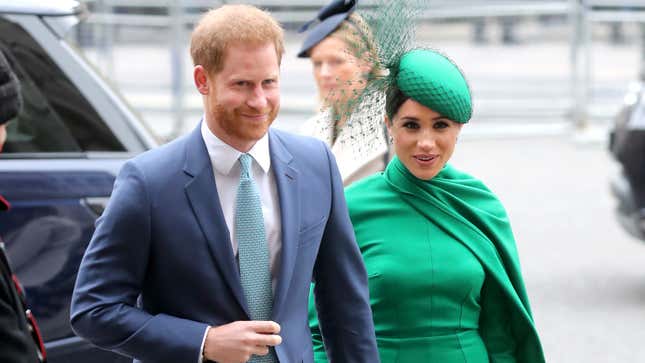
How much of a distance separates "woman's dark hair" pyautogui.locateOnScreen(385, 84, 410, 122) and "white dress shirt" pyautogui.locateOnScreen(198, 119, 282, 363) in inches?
23.9

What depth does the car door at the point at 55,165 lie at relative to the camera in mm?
4715

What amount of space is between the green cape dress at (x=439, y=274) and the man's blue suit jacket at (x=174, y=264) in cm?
52

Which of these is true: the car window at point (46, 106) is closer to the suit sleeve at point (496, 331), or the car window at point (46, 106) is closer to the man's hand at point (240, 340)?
the suit sleeve at point (496, 331)

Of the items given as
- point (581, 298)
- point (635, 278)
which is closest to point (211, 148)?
point (581, 298)

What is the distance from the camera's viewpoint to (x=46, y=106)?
197 inches

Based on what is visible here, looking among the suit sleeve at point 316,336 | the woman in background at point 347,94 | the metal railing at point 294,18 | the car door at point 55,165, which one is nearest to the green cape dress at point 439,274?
the suit sleeve at point 316,336

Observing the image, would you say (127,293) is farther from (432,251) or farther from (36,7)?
(36,7)

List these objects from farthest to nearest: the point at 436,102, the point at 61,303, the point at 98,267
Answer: the point at 61,303 → the point at 436,102 → the point at 98,267

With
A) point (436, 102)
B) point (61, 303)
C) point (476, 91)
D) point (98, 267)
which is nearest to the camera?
point (98, 267)

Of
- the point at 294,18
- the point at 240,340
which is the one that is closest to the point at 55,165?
the point at 240,340

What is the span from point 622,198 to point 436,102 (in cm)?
534

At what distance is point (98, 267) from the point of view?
9.83 ft

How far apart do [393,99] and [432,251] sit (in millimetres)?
422

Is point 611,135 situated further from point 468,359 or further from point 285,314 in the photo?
point 285,314
